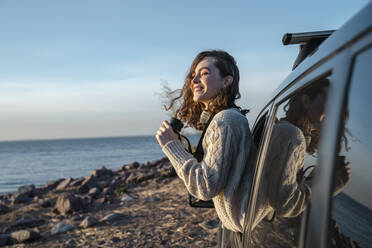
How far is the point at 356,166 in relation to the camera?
754mm

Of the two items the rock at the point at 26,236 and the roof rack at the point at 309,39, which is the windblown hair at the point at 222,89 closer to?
the roof rack at the point at 309,39

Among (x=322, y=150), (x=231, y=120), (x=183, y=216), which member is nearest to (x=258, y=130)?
(x=231, y=120)

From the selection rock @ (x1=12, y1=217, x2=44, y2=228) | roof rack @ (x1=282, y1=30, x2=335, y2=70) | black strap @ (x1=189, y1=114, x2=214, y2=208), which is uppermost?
roof rack @ (x1=282, y1=30, x2=335, y2=70)

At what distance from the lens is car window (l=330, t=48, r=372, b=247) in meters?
0.72

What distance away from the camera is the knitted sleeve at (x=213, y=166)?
1676 mm

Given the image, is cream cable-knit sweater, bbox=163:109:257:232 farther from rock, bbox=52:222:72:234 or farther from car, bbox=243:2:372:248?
rock, bbox=52:222:72:234

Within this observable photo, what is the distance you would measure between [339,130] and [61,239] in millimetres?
5786

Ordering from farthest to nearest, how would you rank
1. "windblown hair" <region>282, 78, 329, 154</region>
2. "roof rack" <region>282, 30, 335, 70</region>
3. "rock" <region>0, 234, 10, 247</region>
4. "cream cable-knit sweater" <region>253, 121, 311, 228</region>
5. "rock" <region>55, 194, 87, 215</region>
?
"rock" <region>55, 194, 87, 215</region> < "rock" <region>0, 234, 10, 247</region> < "roof rack" <region>282, 30, 335, 70</region> < "cream cable-knit sweater" <region>253, 121, 311, 228</region> < "windblown hair" <region>282, 78, 329, 154</region>

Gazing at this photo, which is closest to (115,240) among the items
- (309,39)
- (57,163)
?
(309,39)

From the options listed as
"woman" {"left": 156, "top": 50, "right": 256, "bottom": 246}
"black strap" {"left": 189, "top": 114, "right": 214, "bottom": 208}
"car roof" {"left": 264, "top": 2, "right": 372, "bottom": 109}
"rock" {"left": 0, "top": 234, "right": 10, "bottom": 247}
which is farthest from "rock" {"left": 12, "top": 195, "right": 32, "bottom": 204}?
"car roof" {"left": 264, "top": 2, "right": 372, "bottom": 109}

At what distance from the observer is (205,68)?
7.18 feet

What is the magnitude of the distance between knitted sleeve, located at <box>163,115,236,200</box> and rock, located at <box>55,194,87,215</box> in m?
6.77

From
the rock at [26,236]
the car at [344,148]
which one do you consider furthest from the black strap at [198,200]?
the rock at [26,236]

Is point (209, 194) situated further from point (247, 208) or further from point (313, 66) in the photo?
point (313, 66)
